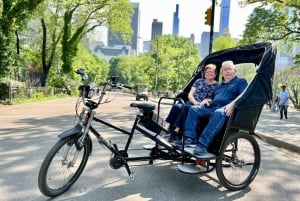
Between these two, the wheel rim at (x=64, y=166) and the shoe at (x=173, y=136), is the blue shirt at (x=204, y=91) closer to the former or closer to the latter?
the shoe at (x=173, y=136)

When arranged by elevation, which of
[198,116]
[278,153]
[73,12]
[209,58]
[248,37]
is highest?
[73,12]

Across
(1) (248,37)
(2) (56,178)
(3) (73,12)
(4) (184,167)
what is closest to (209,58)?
(4) (184,167)

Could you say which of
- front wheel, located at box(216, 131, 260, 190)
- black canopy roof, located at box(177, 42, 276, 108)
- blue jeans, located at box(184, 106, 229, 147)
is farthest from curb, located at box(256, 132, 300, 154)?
blue jeans, located at box(184, 106, 229, 147)

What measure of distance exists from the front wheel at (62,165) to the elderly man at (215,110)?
1380 mm

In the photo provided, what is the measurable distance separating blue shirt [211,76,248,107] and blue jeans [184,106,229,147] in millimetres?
Answer: 218

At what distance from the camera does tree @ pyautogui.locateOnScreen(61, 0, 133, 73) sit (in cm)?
3634

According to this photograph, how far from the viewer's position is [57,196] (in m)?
4.34

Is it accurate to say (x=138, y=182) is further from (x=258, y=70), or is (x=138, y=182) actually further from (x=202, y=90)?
(x=258, y=70)

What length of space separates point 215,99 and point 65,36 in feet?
113

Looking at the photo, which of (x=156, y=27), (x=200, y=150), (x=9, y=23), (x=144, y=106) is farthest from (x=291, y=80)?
(x=156, y=27)

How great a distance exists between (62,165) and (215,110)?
2.24m

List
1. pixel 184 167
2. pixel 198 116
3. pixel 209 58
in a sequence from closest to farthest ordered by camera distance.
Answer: pixel 184 167 → pixel 198 116 → pixel 209 58

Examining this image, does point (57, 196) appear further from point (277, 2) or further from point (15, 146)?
point (277, 2)

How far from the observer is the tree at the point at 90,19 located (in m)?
36.3
